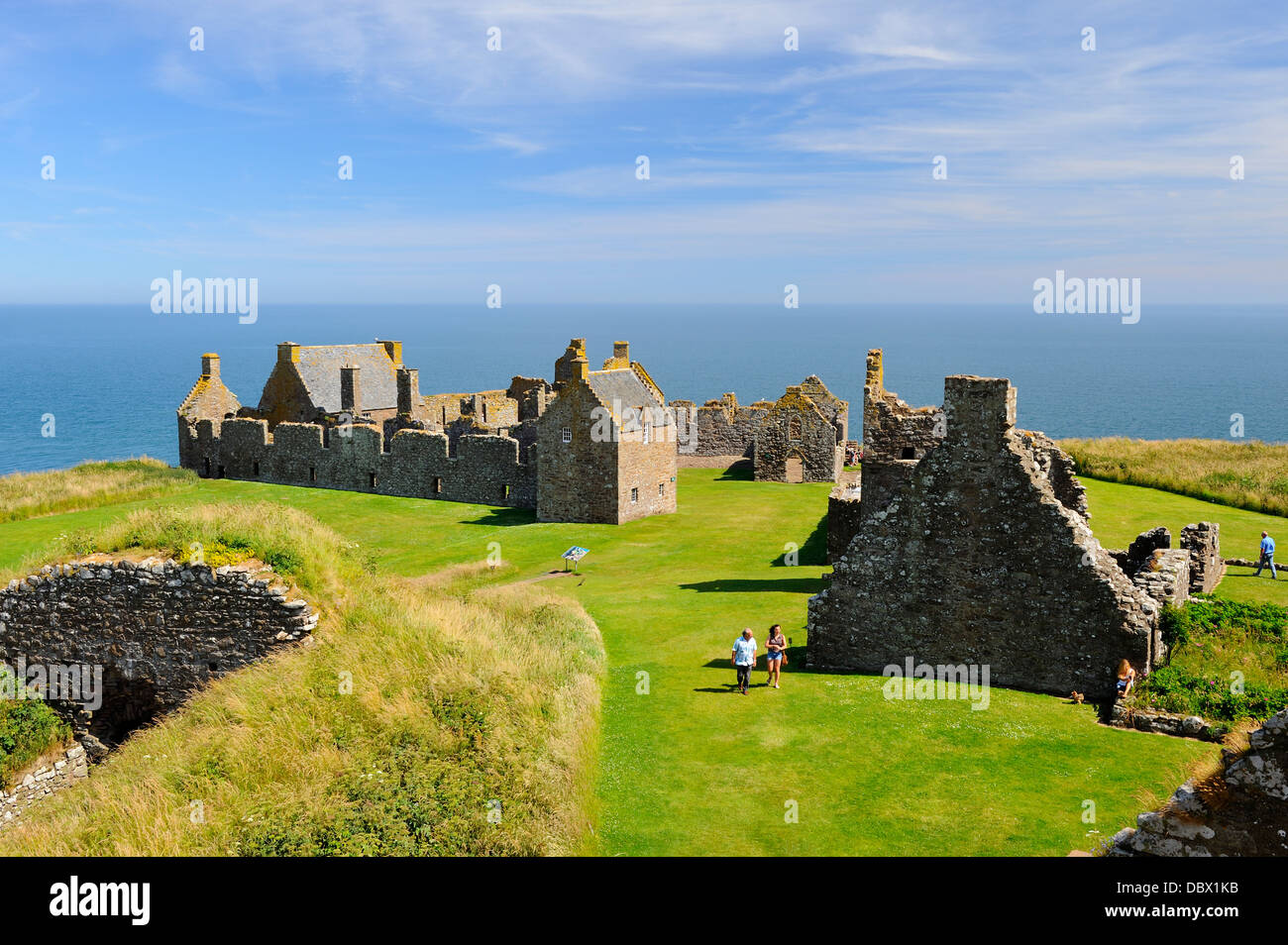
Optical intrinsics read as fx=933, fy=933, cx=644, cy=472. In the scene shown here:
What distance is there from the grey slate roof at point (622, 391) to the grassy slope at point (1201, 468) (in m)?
20.3

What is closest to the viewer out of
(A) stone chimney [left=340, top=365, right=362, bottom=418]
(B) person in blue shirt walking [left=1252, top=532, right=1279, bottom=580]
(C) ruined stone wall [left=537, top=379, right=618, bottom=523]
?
(B) person in blue shirt walking [left=1252, top=532, right=1279, bottom=580]

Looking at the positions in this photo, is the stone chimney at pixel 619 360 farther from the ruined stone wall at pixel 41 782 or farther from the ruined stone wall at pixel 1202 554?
the ruined stone wall at pixel 41 782

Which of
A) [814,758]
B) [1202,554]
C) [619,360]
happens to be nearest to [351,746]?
[814,758]

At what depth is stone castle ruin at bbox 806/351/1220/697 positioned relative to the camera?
15.6 metres

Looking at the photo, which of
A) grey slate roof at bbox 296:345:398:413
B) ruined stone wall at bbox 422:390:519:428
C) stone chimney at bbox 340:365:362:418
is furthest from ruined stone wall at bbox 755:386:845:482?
stone chimney at bbox 340:365:362:418

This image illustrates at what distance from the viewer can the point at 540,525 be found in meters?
38.1

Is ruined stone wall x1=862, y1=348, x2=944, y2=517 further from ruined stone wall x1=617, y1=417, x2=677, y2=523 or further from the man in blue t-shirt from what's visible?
ruined stone wall x1=617, y1=417, x2=677, y2=523

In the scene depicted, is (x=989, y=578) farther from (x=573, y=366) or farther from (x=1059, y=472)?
(x=573, y=366)

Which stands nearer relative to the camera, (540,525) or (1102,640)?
(1102,640)

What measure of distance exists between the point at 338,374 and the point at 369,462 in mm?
11372

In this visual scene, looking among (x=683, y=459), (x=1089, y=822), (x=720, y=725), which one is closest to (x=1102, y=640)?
(x=1089, y=822)

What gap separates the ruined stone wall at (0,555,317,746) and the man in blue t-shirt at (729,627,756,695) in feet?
24.7
